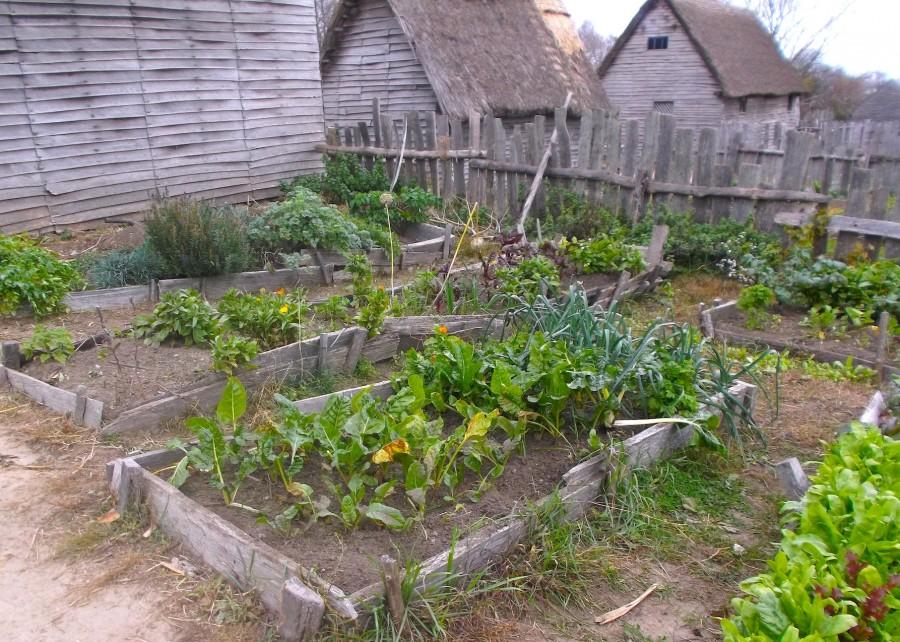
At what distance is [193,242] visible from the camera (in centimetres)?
616

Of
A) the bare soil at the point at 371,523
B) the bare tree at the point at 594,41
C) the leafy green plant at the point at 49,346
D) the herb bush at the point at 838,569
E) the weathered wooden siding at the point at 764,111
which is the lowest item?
the bare soil at the point at 371,523

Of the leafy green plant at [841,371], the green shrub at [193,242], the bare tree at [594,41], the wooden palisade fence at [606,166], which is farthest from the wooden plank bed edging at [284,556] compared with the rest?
the bare tree at [594,41]

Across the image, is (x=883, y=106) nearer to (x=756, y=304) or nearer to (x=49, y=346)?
(x=756, y=304)

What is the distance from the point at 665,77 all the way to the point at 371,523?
79.0 feet

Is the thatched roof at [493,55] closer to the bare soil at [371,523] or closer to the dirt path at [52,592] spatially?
the bare soil at [371,523]

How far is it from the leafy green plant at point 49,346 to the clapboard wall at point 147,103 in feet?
14.1

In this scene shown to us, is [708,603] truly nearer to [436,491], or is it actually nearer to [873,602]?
[873,602]

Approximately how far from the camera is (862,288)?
5.79 m

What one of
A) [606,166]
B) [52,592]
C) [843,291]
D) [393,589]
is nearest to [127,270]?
[52,592]

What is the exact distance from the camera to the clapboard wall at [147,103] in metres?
7.93

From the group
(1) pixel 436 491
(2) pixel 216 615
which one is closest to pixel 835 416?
(1) pixel 436 491

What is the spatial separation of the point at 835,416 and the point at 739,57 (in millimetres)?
22923

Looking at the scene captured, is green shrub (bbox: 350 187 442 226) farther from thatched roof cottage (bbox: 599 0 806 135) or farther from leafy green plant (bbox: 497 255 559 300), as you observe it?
thatched roof cottage (bbox: 599 0 806 135)

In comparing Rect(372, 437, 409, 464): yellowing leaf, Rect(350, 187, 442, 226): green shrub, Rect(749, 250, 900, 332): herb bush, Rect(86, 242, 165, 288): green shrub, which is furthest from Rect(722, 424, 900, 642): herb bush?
Rect(350, 187, 442, 226): green shrub
